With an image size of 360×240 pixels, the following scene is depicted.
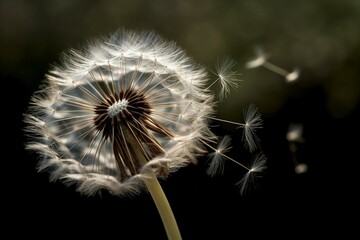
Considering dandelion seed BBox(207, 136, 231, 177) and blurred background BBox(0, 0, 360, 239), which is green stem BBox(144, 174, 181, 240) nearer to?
dandelion seed BBox(207, 136, 231, 177)

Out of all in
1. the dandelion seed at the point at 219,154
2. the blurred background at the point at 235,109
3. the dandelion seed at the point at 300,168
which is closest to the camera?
the dandelion seed at the point at 219,154

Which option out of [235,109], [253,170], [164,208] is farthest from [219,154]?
[235,109]

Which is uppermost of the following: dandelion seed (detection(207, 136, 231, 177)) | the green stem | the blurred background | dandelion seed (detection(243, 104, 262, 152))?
the blurred background

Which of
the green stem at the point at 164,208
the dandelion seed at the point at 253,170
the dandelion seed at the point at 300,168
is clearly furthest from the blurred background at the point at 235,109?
the green stem at the point at 164,208

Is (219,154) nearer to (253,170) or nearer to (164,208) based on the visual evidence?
(253,170)

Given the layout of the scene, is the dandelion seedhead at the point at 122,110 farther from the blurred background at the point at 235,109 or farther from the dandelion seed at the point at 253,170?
the blurred background at the point at 235,109

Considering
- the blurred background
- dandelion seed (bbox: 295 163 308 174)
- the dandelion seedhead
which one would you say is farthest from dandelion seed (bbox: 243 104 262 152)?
the blurred background

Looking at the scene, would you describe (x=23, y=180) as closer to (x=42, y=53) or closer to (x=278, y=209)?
(x=42, y=53)
